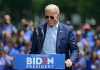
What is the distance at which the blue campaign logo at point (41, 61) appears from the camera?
945 cm

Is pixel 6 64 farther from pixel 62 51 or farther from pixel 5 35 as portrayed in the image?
pixel 62 51

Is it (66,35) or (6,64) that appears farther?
(6,64)

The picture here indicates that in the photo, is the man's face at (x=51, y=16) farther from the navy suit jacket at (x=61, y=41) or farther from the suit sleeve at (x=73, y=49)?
the suit sleeve at (x=73, y=49)

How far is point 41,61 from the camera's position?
9492mm

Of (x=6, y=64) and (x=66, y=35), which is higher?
(x=66, y=35)

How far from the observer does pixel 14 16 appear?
32156 mm

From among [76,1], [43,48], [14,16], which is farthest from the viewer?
[76,1]

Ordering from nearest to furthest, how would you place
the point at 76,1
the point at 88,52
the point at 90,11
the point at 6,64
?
1. the point at 6,64
2. the point at 88,52
3. the point at 90,11
4. the point at 76,1

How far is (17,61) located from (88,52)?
878 centimetres

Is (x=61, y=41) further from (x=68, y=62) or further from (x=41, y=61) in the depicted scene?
(x=41, y=61)

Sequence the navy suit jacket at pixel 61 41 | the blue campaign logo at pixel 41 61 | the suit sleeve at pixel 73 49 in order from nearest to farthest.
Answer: the blue campaign logo at pixel 41 61, the suit sleeve at pixel 73 49, the navy suit jacket at pixel 61 41

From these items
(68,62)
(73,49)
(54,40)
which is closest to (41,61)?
(68,62)

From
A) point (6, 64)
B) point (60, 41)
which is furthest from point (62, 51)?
point (6, 64)

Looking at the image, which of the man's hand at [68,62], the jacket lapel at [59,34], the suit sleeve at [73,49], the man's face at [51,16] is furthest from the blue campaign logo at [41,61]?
the man's face at [51,16]
